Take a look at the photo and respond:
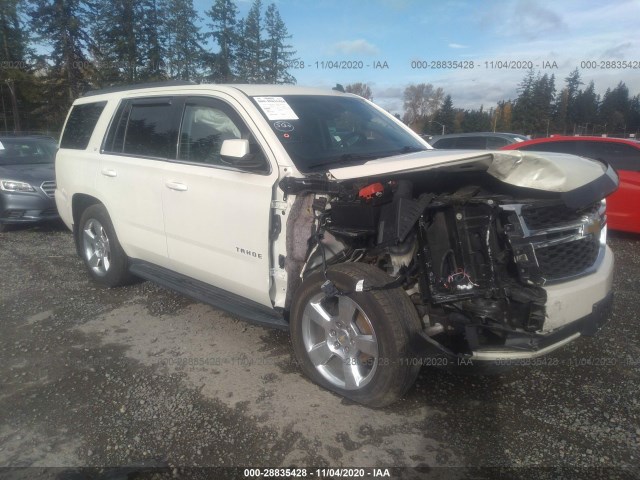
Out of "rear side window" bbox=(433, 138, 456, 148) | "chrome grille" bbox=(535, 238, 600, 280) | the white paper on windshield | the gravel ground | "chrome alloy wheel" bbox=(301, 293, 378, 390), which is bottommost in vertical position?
the gravel ground

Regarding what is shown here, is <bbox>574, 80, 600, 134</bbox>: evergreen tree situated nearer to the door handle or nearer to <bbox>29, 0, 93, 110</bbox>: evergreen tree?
<bbox>29, 0, 93, 110</bbox>: evergreen tree

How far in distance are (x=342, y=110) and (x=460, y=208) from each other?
71.3 inches

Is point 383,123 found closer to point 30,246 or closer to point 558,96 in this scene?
point 30,246

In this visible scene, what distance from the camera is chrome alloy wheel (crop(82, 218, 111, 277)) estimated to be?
5105mm

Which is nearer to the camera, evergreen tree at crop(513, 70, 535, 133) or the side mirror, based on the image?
the side mirror

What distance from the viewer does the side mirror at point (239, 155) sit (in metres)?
3.16

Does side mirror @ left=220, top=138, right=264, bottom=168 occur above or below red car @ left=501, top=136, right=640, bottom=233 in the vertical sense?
above

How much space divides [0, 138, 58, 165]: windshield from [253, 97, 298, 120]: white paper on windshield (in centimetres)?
735

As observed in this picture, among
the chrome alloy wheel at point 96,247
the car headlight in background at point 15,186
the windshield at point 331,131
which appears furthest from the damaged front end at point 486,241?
the car headlight in background at point 15,186

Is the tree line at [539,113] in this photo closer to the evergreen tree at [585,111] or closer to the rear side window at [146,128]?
the evergreen tree at [585,111]

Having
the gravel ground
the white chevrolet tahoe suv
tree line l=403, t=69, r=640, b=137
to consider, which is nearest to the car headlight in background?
the gravel ground

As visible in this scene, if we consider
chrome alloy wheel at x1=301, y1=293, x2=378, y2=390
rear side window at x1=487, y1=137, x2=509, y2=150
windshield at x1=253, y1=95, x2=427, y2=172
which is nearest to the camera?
chrome alloy wheel at x1=301, y1=293, x2=378, y2=390

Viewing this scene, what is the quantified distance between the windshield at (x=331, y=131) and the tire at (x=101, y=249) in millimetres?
2339

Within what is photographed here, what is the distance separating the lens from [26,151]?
30.8 feet
